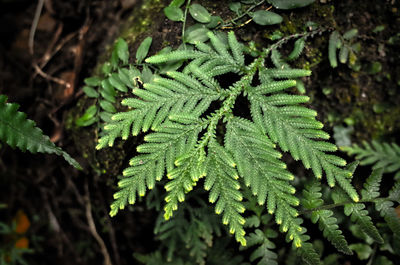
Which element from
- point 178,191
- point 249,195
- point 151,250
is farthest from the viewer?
point 151,250

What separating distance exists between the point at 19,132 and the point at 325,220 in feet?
7.07

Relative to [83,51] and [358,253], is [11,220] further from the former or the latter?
[358,253]

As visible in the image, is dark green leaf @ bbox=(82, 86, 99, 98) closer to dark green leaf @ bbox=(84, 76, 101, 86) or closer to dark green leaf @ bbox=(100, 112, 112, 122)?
dark green leaf @ bbox=(84, 76, 101, 86)

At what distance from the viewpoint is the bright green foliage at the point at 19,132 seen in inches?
75.9

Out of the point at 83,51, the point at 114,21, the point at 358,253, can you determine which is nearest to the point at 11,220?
the point at 83,51

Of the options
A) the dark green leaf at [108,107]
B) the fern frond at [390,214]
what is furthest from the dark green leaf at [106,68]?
the fern frond at [390,214]

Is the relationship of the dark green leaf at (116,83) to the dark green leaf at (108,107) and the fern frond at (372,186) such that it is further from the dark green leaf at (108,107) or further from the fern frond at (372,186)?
the fern frond at (372,186)

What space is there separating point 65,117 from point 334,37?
2627 mm

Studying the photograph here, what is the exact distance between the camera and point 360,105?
9.52 feet

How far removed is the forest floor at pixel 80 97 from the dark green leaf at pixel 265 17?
19 cm

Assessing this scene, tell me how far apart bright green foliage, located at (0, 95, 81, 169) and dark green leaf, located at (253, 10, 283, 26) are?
1724 mm

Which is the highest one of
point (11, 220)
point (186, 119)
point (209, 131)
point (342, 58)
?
point (186, 119)

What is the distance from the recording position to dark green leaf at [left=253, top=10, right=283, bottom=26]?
2.28 m

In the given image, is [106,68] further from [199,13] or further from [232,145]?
[232,145]
